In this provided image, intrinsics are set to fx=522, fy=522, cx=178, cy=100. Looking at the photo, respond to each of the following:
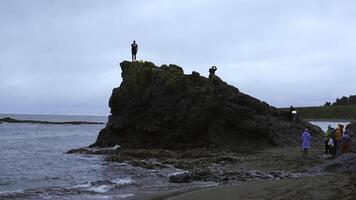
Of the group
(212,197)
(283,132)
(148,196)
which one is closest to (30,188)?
(148,196)

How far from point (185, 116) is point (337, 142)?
14.4 meters

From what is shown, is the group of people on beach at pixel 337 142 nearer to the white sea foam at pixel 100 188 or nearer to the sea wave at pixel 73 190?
the sea wave at pixel 73 190

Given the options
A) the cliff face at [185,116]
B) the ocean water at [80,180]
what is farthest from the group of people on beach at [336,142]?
the cliff face at [185,116]

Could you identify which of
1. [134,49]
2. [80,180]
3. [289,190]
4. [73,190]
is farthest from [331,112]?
[289,190]

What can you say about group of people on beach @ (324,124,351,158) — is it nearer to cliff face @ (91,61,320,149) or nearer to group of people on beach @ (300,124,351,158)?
group of people on beach @ (300,124,351,158)

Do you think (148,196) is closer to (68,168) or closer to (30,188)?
(30,188)

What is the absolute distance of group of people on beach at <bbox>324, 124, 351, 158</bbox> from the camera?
88.3 ft

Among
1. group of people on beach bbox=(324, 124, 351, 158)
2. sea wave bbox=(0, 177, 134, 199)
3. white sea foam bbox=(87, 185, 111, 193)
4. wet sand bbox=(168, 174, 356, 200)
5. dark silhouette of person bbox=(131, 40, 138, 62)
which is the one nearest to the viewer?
wet sand bbox=(168, 174, 356, 200)

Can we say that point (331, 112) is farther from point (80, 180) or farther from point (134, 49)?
point (80, 180)

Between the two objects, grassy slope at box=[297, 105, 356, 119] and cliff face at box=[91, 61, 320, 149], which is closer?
cliff face at box=[91, 61, 320, 149]

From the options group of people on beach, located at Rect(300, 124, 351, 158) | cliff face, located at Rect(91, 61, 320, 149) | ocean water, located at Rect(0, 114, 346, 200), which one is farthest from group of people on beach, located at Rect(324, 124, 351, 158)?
cliff face, located at Rect(91, 61, 320, 149)

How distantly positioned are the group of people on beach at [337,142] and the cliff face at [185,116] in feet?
30.9

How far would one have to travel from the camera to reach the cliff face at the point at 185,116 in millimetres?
39469

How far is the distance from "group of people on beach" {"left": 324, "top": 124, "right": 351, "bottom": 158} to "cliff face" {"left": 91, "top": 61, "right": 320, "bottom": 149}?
942cm
